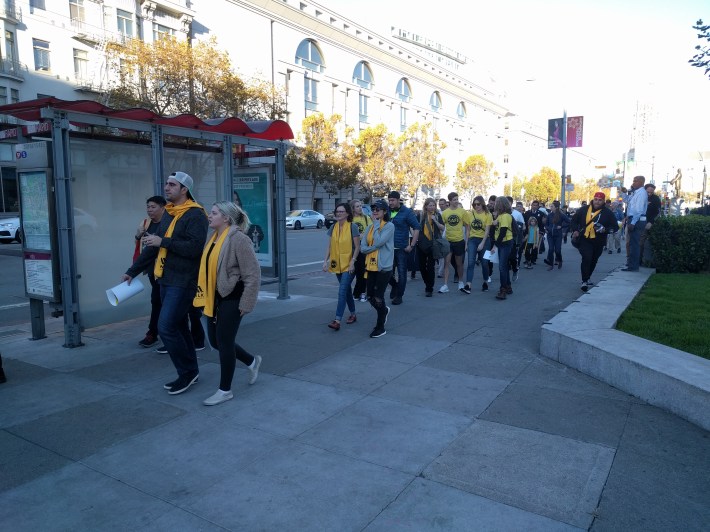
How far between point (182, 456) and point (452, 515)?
1845mm

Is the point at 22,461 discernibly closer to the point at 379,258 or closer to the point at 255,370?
the point at 255,370

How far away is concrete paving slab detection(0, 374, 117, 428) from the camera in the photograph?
4.34 metres

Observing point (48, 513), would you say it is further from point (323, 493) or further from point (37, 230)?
point (37, 230)

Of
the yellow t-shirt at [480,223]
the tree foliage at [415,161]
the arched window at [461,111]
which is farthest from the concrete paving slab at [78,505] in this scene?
the arched window at [461,111]

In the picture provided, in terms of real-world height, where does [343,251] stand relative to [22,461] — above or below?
above

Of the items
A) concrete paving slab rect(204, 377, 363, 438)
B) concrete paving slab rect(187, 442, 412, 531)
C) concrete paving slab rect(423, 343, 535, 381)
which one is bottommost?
concrete paving slab rect(187, 442, 412, 531)

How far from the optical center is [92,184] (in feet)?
22.6

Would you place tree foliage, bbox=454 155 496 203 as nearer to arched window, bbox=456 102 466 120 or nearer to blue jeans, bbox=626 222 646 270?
arched window, bbox=456 102 466 120

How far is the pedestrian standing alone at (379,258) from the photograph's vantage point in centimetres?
673

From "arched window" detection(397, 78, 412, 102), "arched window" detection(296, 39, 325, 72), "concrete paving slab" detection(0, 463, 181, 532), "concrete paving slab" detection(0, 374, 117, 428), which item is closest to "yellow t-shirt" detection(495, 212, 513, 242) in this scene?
"concrete paving slab" detection(0, 374, 117, 428)

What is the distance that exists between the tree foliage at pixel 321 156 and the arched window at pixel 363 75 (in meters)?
8.22

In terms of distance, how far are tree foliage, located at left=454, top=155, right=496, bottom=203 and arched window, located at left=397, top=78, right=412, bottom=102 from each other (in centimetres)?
1298

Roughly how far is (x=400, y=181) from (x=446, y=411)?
49510 mm

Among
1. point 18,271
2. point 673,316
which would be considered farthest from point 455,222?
point 18,271
